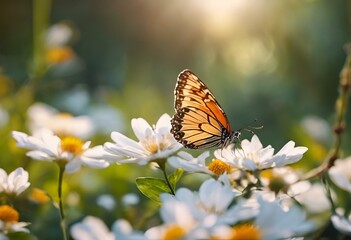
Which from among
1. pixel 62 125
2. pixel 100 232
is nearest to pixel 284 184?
pixel 100 232

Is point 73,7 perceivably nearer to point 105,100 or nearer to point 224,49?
point 224,49

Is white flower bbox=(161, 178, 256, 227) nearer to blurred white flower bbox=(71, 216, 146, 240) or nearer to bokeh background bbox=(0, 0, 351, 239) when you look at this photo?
blurred white flower bbox=(71, 216, 146, 240)

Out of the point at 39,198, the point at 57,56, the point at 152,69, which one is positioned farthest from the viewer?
the point at 152,69

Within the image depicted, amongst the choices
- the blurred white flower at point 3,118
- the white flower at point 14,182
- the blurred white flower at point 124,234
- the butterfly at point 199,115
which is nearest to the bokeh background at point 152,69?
the blurred white flower at point 3,118

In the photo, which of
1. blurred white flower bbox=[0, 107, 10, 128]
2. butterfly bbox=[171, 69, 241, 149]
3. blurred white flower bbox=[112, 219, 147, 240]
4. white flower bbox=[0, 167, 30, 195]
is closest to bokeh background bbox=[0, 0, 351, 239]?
blurred white flower bbox=[0, 107, 10, 128]

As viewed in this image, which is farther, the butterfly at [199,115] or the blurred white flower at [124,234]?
the butterfly at [199,115]

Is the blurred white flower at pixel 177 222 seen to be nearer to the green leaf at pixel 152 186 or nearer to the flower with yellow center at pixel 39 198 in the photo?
the green leaf at pixel 152 186

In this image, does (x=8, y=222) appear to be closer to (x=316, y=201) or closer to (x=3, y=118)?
(x=316, y=201)

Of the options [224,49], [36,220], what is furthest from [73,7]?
[36,220]
